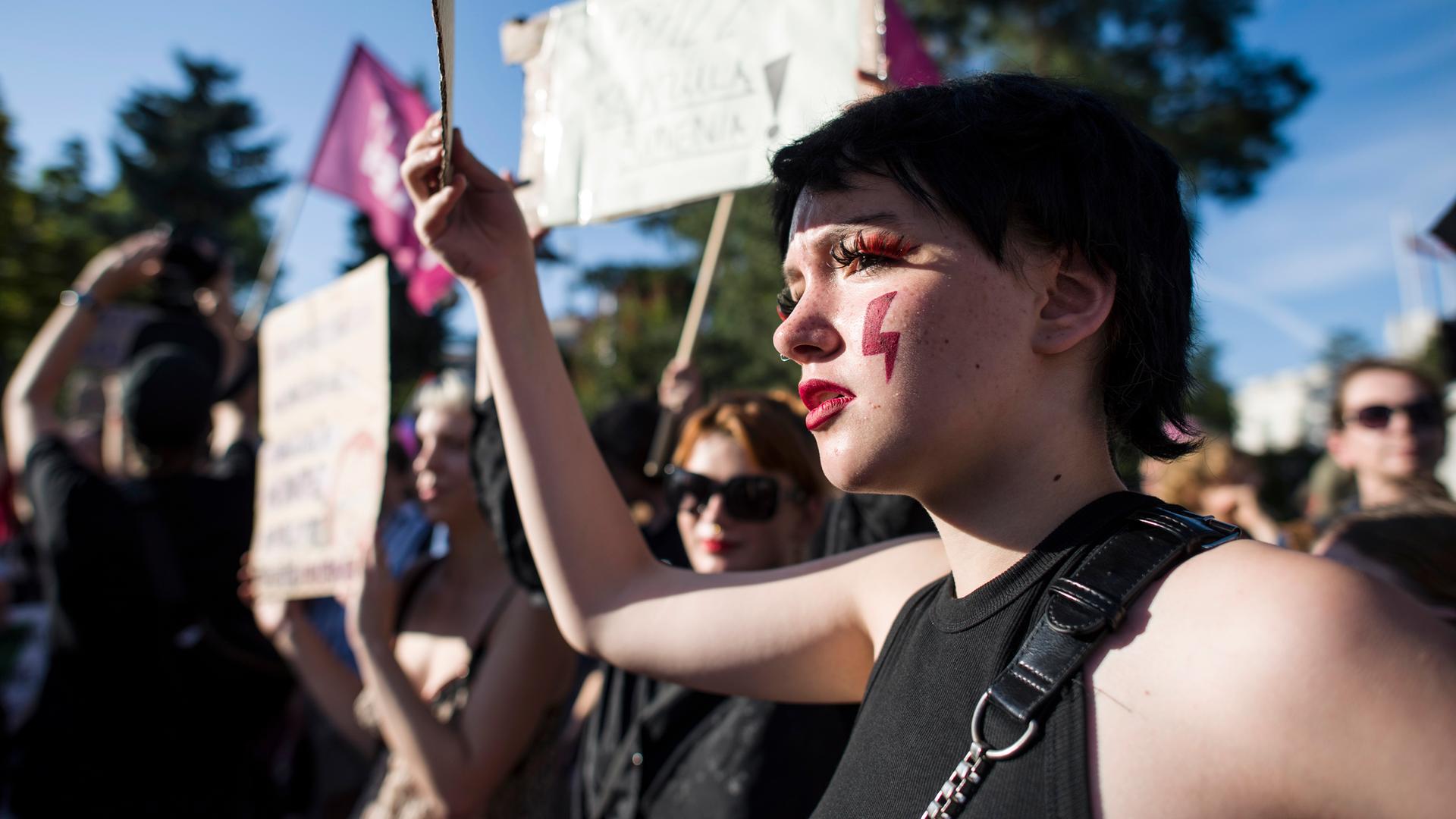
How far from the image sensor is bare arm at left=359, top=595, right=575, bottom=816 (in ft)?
7.39

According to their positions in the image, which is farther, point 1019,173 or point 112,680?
point 112,680

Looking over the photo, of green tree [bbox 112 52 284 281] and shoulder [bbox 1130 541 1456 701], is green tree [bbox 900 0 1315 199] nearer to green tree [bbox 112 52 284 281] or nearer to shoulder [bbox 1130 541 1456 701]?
shoulder [bbox 1130 541 1456 701]

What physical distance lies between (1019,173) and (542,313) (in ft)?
3.05

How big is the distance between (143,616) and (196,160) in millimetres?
45213

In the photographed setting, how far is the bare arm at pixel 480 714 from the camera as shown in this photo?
2.25 metres

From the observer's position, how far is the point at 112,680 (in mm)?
2783

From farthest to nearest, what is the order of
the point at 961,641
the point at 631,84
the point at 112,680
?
1. the point at 112,680
2. the point at 631,84
3. the point at 961,641

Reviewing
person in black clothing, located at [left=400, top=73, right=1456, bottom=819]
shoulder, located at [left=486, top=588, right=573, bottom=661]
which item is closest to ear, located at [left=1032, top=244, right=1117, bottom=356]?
person in black clothing, located at [left=400, top=73, right=1456, bottom=819]

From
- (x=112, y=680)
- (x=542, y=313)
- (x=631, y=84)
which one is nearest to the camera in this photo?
(x=542, y=313)

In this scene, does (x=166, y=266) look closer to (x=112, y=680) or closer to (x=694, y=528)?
(x=112, y=680)

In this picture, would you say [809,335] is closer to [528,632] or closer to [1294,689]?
[1294,689]

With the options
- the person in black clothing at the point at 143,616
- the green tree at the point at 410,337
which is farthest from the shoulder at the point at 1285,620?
the green tree at the point at 410,337

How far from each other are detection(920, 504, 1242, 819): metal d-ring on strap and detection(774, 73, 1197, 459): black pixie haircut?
0.86 feet

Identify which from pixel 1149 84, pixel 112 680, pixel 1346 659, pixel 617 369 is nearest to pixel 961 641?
pixel 1346 659
